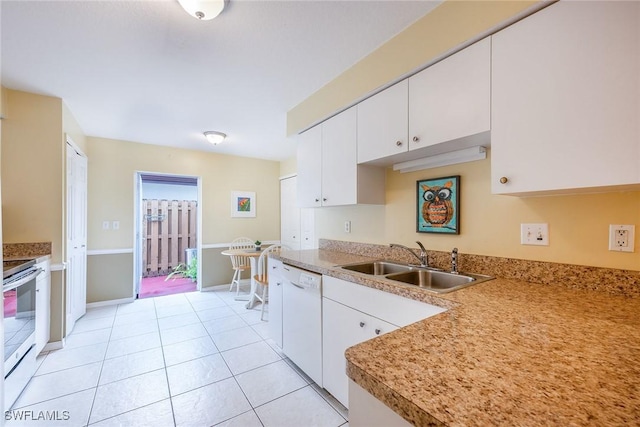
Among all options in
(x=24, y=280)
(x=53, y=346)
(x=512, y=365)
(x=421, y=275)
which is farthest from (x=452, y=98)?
(x=53, y=346)

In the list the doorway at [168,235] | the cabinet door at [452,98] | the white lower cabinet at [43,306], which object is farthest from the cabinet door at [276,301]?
the doorway at [168,235]

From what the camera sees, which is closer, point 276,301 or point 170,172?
point 276,301

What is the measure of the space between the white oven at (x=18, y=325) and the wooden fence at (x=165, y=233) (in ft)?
12.0

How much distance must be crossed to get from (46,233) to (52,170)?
1.92 ft

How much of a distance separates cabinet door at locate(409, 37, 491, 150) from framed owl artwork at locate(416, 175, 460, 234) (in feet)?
1.30

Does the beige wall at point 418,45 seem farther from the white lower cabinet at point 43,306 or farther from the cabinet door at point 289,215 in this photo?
the white lower cabinet at point 43,306

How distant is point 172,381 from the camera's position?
1990mm

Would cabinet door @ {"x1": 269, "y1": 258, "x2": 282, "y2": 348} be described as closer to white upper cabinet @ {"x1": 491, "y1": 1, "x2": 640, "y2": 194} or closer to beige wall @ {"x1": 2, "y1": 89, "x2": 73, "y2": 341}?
white upper cabinet @ {"x1": 491, "y1": 1, "x2": 640, "y2": 194}

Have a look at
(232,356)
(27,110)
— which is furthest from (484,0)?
(27,110)

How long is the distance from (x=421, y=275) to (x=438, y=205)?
0.50 metres

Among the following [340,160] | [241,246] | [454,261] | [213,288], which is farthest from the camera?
[241,246]

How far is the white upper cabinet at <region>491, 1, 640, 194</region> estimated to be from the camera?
37.2 inches

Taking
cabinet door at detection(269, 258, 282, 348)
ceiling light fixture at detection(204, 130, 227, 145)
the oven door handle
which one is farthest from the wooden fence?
cabinet door at detection(269, 258, 282, 348)

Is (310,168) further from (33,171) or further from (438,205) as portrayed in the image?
(33,171)
